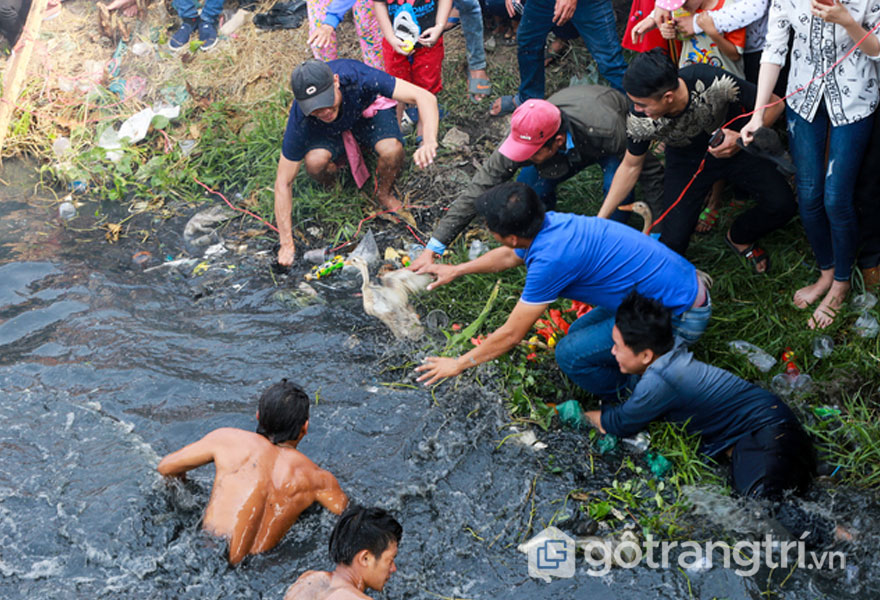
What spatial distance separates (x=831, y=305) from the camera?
4.62m

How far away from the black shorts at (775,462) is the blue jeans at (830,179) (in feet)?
3.93

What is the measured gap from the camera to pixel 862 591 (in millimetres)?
3564

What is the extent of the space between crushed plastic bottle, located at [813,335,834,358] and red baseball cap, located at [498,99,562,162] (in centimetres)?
203

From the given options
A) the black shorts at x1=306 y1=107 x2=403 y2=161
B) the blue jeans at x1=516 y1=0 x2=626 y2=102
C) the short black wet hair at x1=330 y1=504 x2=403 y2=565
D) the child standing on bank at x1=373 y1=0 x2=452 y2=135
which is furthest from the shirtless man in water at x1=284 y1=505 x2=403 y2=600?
the blue jeans at x1=516 y1=0 x2=626 y2=102

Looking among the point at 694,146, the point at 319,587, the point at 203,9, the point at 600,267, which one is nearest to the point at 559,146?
the point at 694,146

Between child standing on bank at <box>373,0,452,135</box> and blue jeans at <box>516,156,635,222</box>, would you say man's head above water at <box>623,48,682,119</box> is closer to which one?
blue jeans at <box>516,156,635,222</box>

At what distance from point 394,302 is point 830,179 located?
9.21 feet

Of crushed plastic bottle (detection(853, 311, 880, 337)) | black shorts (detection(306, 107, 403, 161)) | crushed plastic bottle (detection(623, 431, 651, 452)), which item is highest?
black shorts (detection(306, 107, 403, 161))

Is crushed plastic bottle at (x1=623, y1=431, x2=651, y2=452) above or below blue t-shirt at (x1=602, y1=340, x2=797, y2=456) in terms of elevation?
below

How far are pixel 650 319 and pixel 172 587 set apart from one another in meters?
2.70

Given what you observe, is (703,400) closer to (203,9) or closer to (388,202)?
(388,202)

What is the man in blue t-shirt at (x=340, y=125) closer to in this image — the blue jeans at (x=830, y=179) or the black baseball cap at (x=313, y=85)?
the black baseball cap at (x=313, y=85)

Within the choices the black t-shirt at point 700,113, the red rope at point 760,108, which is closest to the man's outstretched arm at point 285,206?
the black t-shirt at point 700,113

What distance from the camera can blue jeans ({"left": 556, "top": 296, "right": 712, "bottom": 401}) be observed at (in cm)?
425
